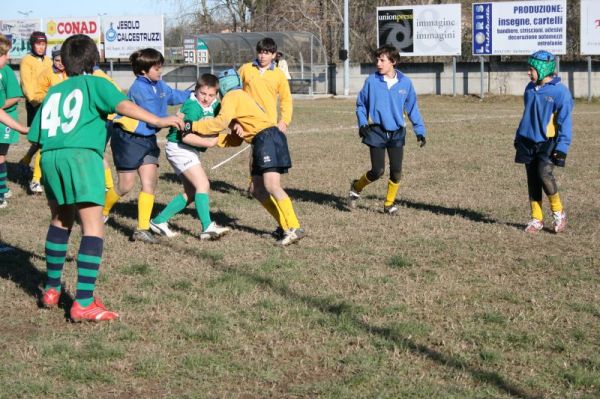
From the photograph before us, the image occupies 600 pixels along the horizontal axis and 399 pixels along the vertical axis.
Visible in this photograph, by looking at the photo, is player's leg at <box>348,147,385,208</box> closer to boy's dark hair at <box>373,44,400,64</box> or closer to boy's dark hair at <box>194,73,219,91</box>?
boy's dark hair at <box>373,44,400,64</box>

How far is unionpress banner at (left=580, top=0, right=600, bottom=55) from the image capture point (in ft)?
107

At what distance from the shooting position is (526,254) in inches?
321

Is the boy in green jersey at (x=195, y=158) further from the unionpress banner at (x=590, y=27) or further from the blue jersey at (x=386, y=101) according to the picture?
the unionpress banner at (x=590, y=27)

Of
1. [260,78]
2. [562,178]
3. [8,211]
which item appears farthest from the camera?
[562,178]

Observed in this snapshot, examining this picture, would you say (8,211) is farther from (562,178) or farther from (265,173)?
(562,178)

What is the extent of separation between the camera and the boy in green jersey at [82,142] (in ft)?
19.5

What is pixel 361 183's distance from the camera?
35.6ft

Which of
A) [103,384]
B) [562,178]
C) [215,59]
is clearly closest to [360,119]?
[562,178]

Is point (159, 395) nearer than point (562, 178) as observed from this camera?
Yes

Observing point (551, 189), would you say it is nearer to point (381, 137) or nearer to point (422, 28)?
point (381, 137)

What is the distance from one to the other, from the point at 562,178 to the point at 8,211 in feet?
24.2

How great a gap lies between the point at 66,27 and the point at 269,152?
41.4 metres

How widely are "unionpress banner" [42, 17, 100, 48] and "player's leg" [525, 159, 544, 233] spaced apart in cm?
3942

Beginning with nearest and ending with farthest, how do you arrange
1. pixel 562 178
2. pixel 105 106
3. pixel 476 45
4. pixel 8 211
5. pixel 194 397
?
pixel 194 397
pixel 105 106
pixel 8 211
pixel 562 178
pixel 476 45
